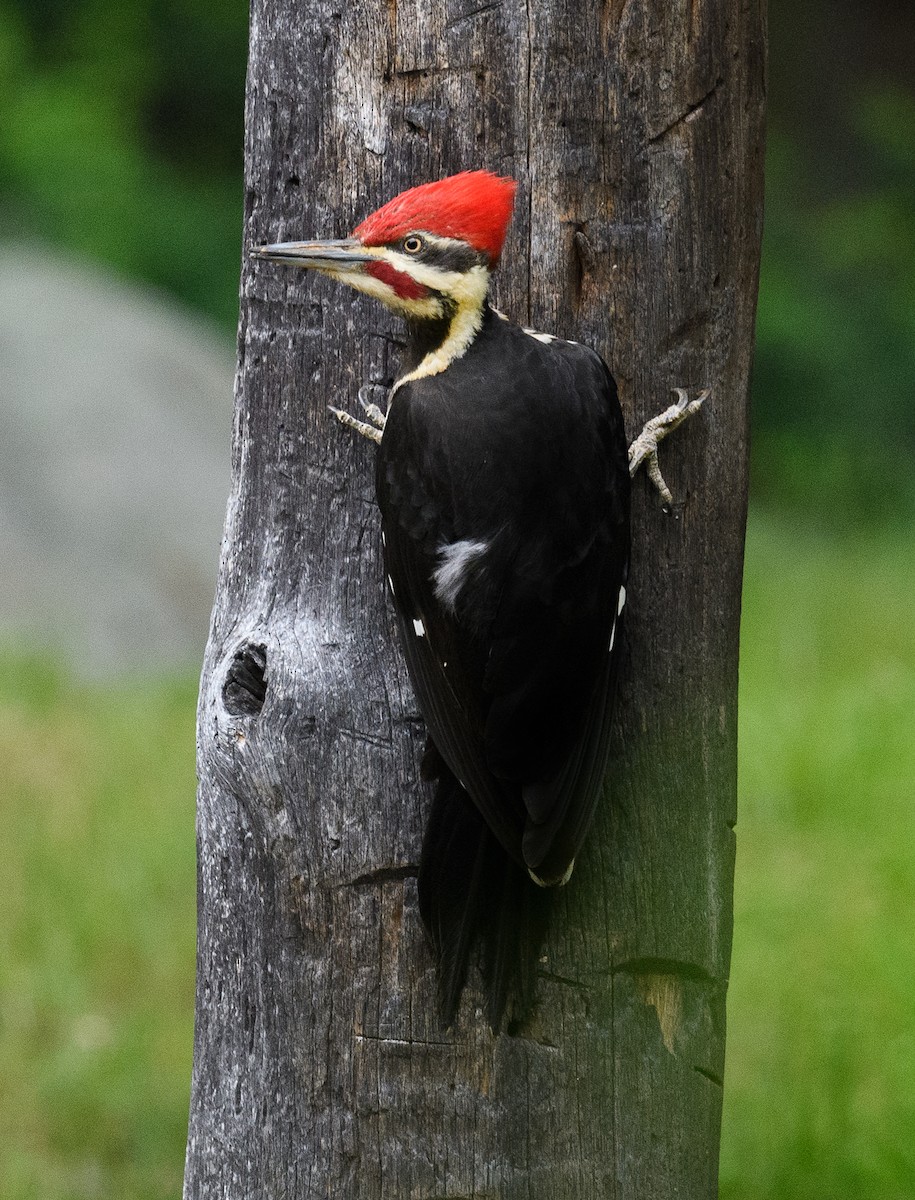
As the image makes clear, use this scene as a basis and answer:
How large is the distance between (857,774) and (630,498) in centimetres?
286

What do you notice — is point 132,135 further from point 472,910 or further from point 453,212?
point 472,910

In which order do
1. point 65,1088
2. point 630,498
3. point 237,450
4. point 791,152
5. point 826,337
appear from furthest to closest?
point 791,152
point 826,337
point 65,1088
point 237,450
point 630,498

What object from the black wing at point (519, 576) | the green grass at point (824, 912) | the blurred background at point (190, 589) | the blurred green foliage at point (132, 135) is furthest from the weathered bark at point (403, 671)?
the blurred green foliage at point (132, 135)

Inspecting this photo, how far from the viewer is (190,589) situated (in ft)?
20.1

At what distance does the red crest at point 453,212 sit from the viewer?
6.02 feet

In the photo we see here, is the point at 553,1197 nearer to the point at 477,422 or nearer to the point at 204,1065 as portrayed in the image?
the point at 204,1065

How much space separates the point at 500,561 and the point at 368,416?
0.94 feet

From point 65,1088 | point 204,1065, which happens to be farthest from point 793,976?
point 204,1065

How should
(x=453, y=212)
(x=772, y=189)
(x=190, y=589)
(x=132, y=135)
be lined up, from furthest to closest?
(x=772, y=189) → (x=132, y=135) → (x=190, y=589) → (x=453, y=212)

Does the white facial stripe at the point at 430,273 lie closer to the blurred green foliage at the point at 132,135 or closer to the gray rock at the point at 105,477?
the gray rock at the point at 105,477

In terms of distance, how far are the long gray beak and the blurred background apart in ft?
6.93

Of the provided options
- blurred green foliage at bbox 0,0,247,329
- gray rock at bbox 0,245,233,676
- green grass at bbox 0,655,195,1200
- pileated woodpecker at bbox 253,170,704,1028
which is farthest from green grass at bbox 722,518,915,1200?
blurred green foliage at bbox 0,0,247,329

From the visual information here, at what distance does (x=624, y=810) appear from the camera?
2.06 meters

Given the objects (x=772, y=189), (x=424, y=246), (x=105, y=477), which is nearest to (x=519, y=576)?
(x=424, y=246)
